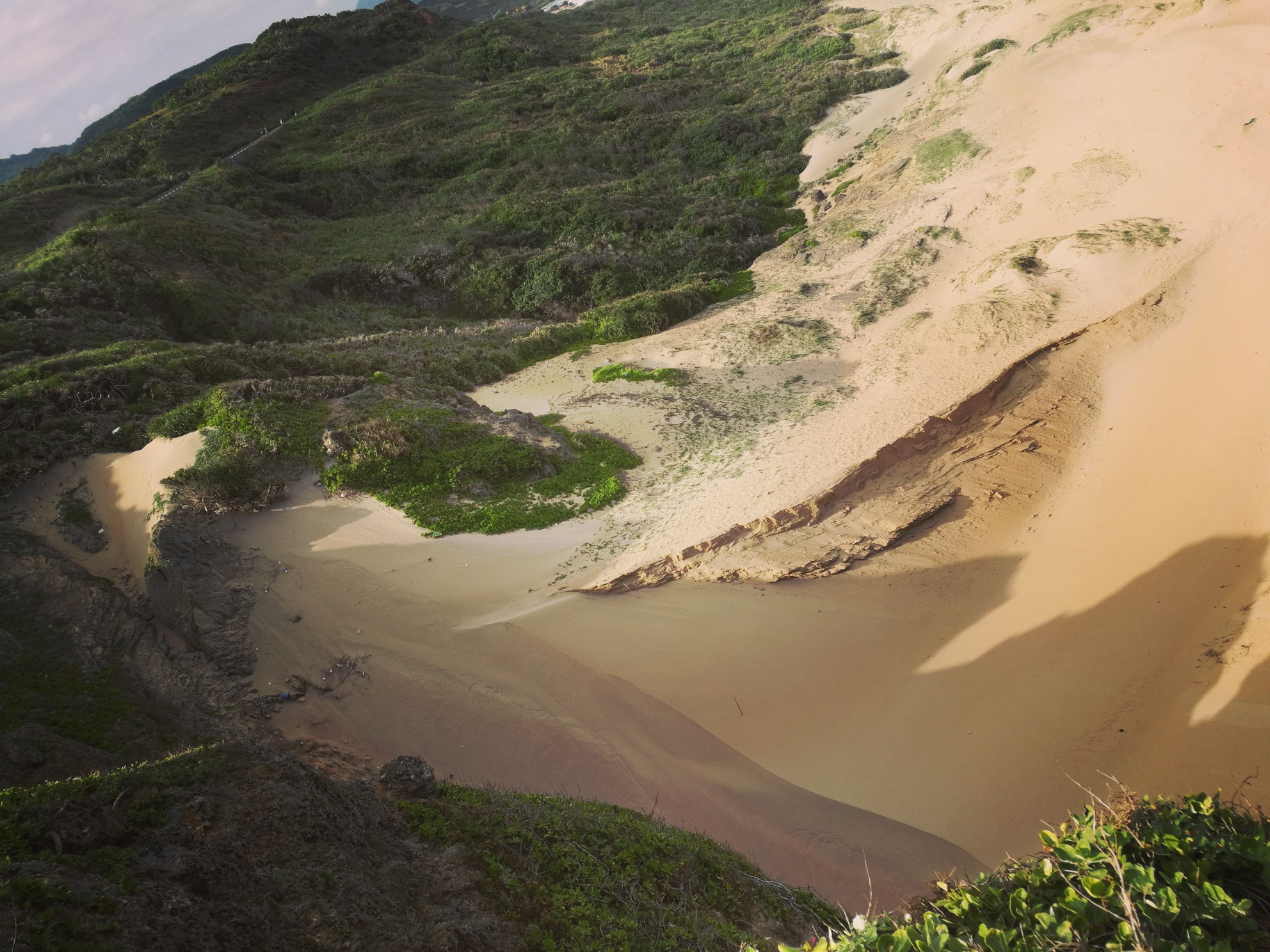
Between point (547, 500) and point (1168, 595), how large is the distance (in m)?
9.14

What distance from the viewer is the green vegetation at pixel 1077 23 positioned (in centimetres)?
2639

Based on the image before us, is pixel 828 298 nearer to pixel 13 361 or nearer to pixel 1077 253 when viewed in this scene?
pixel 1077 253

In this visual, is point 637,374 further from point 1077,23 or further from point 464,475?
point 1077,23

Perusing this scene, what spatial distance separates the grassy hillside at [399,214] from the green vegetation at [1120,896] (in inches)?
539

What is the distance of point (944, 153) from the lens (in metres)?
23.4

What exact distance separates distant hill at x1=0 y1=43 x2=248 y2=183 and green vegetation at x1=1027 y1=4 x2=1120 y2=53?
63138 millimetres

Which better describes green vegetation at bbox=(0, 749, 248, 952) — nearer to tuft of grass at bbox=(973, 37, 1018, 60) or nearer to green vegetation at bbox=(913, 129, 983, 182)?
green vegetation at bbox=(913, 129, 983, 182)

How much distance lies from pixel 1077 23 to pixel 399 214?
1147 inches

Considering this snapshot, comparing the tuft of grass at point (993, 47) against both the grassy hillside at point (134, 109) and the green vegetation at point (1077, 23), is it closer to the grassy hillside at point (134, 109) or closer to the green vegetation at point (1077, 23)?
the green vegetation at point (1077, 23)

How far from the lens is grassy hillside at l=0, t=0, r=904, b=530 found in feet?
51.8

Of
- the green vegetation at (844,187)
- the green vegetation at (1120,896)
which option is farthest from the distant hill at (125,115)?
the green vegetation at (1120,896)

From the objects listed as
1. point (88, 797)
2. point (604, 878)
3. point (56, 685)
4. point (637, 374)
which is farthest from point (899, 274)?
point (88, 797)

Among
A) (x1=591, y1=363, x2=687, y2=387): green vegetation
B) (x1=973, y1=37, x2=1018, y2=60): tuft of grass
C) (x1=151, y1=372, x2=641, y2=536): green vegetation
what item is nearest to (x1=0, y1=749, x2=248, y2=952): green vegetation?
(x1=151, y1=372, x2=641, y2=536): green vegetation

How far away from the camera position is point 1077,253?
1510 cm
